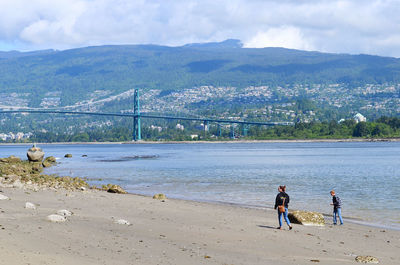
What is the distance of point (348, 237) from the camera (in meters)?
13.0

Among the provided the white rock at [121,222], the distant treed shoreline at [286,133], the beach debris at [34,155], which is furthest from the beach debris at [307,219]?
the distant treed shoreline at [286,133]

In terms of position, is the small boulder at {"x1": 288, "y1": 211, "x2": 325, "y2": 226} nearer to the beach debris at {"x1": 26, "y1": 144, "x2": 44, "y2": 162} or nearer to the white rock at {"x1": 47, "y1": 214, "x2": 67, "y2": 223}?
the white rock at {"x1": 47, "y1": 214, "x2": 67, "y2": 223}

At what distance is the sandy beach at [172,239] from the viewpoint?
9.66 meters

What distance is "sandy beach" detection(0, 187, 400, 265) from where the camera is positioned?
9.66m

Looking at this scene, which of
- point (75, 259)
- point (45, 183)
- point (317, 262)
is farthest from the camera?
point (45, 183)

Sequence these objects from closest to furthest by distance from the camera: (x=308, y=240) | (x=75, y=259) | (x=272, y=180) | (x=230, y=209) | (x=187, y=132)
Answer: (x=75, y=259) → (x=308, y=240) → (x=230, y=209) → (x=272, y=180) → (x=187, y=132)

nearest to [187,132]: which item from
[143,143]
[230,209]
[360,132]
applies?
[143,143]

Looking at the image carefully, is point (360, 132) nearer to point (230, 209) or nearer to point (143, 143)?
point (143, 143)

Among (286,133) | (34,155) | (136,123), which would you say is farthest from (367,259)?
(136,123)

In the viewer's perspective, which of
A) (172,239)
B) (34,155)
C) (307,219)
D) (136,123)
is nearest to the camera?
(172,239)

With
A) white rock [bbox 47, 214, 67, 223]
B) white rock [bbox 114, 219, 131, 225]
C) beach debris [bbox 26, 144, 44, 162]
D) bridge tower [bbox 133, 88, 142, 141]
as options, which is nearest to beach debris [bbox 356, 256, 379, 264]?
white rock [bbox 114, 219, 131, 225]

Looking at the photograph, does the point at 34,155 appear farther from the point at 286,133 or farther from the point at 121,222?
the point at 286,133

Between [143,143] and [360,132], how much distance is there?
2097 inches

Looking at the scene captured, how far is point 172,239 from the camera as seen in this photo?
1162 cm
